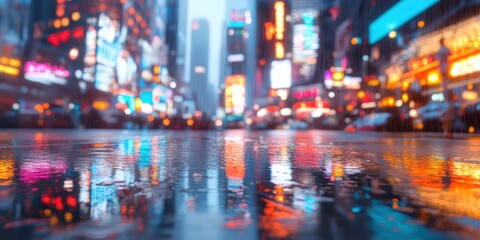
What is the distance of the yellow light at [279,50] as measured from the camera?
7225 cm

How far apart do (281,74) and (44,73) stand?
44.5 m

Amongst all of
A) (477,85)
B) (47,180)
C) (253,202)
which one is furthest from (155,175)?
(477,85)

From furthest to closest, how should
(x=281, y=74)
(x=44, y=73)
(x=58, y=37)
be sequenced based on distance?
(x=281, y=74), (x=58, y=37), (x=44, y=73)

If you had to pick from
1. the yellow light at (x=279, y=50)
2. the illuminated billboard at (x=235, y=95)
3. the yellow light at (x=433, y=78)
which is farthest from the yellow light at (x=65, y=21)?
the yellow light at (x=433, y=78)

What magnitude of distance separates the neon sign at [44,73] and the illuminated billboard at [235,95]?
196ft

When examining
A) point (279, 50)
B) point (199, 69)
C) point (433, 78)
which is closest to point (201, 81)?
point (199, 69)

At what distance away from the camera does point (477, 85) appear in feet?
67.9

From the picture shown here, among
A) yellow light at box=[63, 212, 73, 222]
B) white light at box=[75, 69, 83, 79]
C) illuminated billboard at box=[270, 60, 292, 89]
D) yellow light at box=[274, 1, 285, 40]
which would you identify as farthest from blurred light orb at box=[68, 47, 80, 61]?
yellow light at box=[63, 212, 73, 222]

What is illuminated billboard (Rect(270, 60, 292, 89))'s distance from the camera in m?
71.2

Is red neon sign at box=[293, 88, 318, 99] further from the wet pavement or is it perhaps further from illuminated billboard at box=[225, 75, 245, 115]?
the wet pavement

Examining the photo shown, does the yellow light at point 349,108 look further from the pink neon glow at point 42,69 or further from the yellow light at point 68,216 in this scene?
the yellow light at point 68,216

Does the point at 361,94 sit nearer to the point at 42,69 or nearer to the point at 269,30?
the point at 269,30

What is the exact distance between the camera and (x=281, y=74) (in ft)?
237

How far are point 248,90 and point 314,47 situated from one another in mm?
50042
